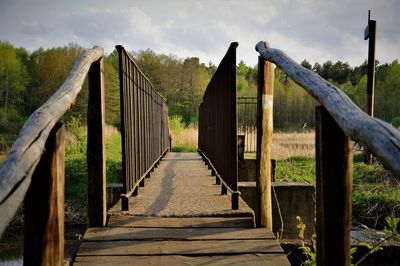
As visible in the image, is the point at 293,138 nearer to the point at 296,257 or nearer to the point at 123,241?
the point at 296,257

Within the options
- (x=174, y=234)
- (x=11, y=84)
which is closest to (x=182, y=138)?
(x=174, y=234)

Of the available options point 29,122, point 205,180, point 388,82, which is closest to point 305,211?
point 205,180

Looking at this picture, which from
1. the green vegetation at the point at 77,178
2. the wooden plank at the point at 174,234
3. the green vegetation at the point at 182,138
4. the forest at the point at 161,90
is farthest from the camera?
the forest at the point at 161,90

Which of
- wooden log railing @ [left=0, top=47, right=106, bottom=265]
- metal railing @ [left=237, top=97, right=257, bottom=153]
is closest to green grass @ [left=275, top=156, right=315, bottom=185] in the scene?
metal railing @ [left=237, top=97, right=257, bottom=153]

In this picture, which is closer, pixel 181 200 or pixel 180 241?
pixel 180 241

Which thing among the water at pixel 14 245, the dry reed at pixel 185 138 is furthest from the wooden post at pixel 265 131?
the dry reed at pixel 185 138

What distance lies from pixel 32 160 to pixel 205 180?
13.4ft

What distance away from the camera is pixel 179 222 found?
9.25ft

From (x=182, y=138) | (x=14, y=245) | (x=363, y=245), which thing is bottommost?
→ (x=14, y=245)

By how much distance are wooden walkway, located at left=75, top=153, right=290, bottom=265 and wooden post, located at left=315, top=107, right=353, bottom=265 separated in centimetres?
79

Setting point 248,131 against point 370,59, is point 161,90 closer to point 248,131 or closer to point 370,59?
point 248,131

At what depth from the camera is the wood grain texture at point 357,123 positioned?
0.95 metres

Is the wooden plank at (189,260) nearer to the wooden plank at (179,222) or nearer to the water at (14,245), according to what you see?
the wooden plank at (179,222)

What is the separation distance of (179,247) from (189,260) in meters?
0.18
